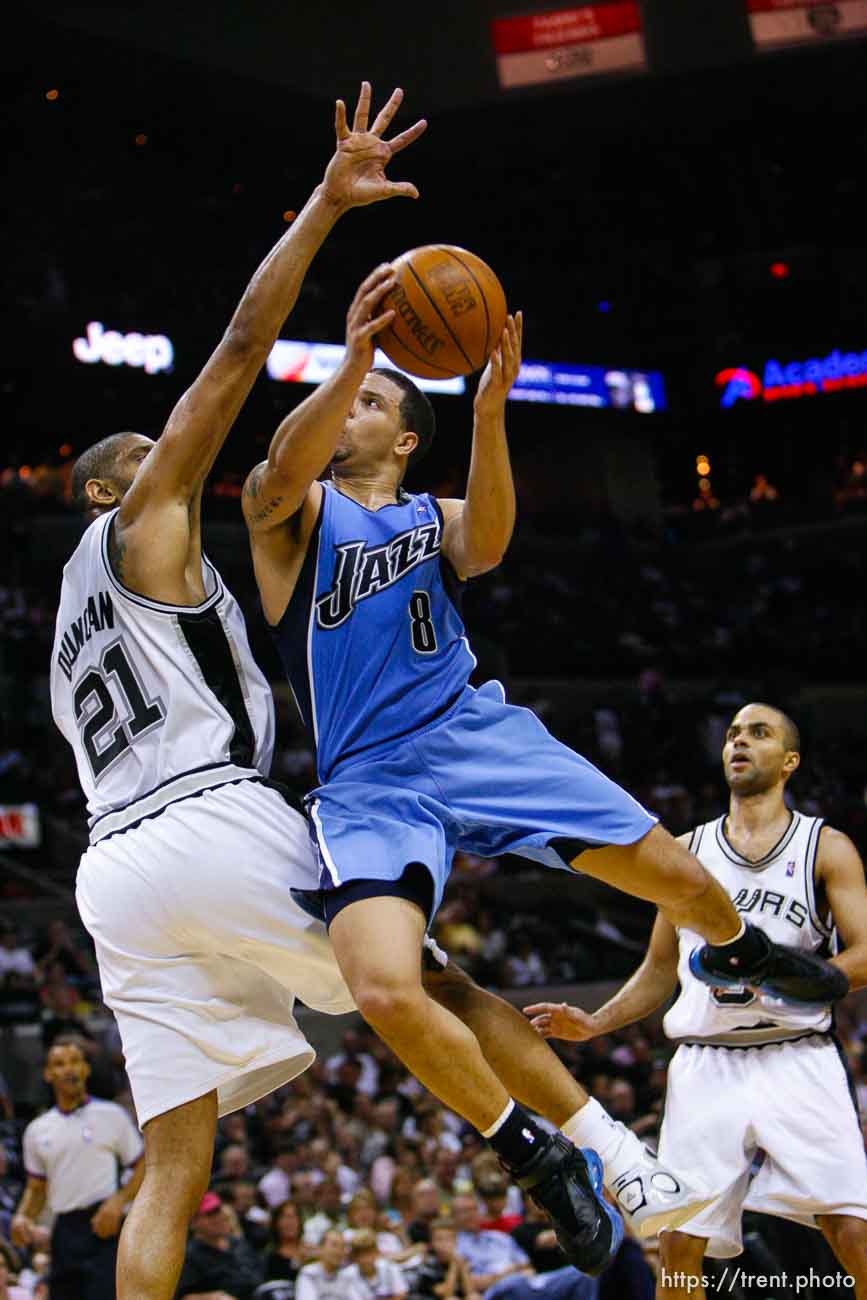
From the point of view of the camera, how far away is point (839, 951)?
606 centimetres

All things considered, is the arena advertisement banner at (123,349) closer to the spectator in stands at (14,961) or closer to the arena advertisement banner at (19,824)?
the arena advertisement banner at (19,824)

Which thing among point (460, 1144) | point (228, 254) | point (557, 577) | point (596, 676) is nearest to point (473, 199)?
point (228, 254)

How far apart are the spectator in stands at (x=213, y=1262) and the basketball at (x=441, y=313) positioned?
200 inches

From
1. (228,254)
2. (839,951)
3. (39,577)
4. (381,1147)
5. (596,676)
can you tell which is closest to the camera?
(839,951)

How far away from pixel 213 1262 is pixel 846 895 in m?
4.08

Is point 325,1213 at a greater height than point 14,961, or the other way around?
point 14,961

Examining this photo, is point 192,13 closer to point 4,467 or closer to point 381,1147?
point 4,467

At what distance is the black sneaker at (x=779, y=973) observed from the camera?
497cm

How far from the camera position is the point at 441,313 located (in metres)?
4.67

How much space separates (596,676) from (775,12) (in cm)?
A: 961

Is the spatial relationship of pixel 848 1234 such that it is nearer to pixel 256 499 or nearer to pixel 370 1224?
A: pixel 256 499

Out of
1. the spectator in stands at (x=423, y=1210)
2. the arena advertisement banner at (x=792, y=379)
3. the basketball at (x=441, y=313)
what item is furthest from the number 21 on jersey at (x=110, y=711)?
the arena advertisement banner at (x=792, y=379)

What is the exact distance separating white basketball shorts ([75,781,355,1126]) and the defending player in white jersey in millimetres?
1275

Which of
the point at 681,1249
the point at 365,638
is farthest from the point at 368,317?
the point at 681,1249
